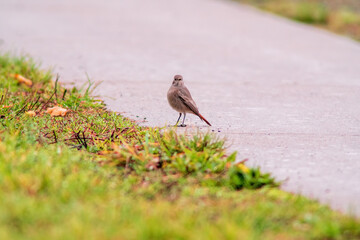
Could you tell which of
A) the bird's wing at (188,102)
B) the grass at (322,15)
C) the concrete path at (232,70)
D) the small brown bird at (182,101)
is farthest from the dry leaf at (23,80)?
the grass at (322,15)

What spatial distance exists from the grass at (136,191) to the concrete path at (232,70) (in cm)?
34

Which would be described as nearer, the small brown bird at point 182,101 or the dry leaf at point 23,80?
the small brown bird at point 182,101

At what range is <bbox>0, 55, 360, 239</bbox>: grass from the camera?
3.14 m

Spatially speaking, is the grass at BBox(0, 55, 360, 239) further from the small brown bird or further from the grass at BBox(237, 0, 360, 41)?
the grass at BBox(237, 0, 360, 41)

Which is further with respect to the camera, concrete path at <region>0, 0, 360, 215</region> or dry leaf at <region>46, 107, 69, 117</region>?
dry leaf at <region>46, 107, 69, 117</region>

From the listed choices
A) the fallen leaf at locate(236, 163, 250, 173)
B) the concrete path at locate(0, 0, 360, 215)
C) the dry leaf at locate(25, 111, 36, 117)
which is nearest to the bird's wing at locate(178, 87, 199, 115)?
the concrete path at locate(0, 0, 360, 215)

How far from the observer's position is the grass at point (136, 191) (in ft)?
10.3

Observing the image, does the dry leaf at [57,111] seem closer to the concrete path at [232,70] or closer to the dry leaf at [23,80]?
→ the concrete path at [232,70]

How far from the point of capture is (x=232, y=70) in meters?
8.38

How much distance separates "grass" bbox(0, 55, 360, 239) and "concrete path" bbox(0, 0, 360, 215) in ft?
1.11

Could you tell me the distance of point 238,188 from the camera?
4.03 metres

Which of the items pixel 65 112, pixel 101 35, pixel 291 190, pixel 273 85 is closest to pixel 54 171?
pixel 291 190

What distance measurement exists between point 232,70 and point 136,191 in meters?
4.80

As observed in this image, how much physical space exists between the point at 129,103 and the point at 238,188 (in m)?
2.57
